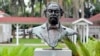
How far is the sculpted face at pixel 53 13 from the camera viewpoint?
589 centimetres

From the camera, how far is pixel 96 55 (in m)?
6.64

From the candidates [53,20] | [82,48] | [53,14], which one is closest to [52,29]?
[53,20]

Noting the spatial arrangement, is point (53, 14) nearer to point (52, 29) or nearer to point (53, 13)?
point (53, 13)

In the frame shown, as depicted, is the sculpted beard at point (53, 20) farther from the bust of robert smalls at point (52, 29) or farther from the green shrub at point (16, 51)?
the green shrub at point (16, 51)

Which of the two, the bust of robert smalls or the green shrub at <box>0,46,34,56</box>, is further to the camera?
the green shrub at <box>0,46,34,56</box>

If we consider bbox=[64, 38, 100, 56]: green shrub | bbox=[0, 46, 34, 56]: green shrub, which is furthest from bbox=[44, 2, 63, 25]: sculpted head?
bbox=[0, 46, 34, 56]: green shrub

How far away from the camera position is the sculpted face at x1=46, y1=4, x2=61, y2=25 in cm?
589

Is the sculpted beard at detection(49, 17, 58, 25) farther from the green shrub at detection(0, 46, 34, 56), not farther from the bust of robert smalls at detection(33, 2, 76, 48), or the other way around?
the green shrub at detection(0, 46, 34, 56)

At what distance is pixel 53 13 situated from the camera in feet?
19.4

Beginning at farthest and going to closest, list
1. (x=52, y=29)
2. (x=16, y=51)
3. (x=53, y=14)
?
(x=16, y=51), (x=52, y=29), (x=53, y=14)

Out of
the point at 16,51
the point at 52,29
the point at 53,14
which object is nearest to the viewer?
the point at 53,14

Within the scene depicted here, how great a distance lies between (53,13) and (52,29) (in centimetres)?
32

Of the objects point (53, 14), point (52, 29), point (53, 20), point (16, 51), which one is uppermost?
point (53, 14)

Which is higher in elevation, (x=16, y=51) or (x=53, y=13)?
(x=53, y=13)
